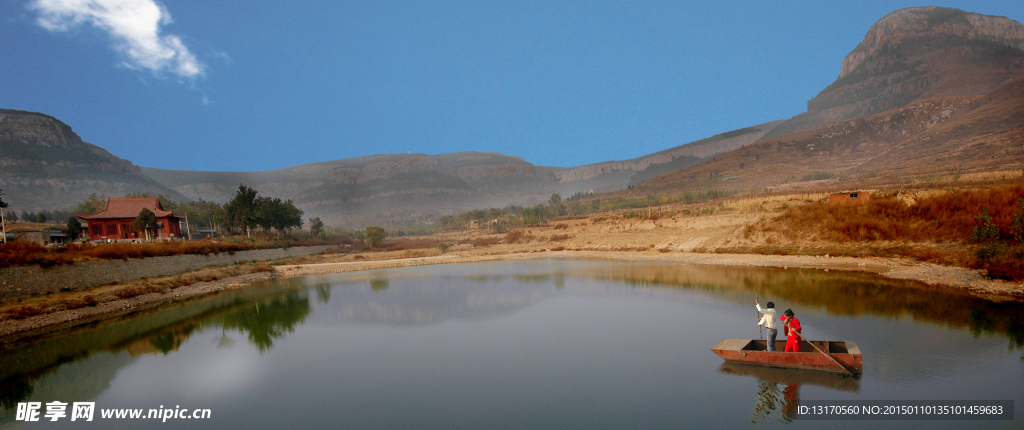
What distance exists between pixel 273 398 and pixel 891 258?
37.1 meters

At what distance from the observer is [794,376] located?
11547mm

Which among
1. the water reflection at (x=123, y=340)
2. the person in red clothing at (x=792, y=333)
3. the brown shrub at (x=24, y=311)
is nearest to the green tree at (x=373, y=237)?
the water reflection at (x=123, y=340)

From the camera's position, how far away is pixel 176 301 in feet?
99.5

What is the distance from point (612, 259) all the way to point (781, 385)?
3735 centimetres

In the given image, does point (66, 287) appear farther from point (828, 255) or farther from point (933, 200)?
point (933, 200)

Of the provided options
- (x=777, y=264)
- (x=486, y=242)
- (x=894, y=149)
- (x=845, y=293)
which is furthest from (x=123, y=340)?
(x=894, y=149)

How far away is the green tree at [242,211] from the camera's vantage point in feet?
202

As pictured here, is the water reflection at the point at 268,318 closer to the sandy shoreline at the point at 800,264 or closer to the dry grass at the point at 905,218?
the sandy shoreline at the point at 800,264

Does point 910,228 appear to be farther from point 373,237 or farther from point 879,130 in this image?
point 879,130

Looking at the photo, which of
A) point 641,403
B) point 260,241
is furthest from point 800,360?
point 260,241

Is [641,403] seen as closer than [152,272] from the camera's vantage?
Yes

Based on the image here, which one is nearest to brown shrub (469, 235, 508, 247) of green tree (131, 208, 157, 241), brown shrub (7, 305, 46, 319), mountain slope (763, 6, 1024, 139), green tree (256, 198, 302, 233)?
green tree (256, 198, 302, 233)

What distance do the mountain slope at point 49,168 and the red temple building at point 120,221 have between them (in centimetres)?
10408

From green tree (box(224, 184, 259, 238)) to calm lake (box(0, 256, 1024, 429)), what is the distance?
38.3 meters
